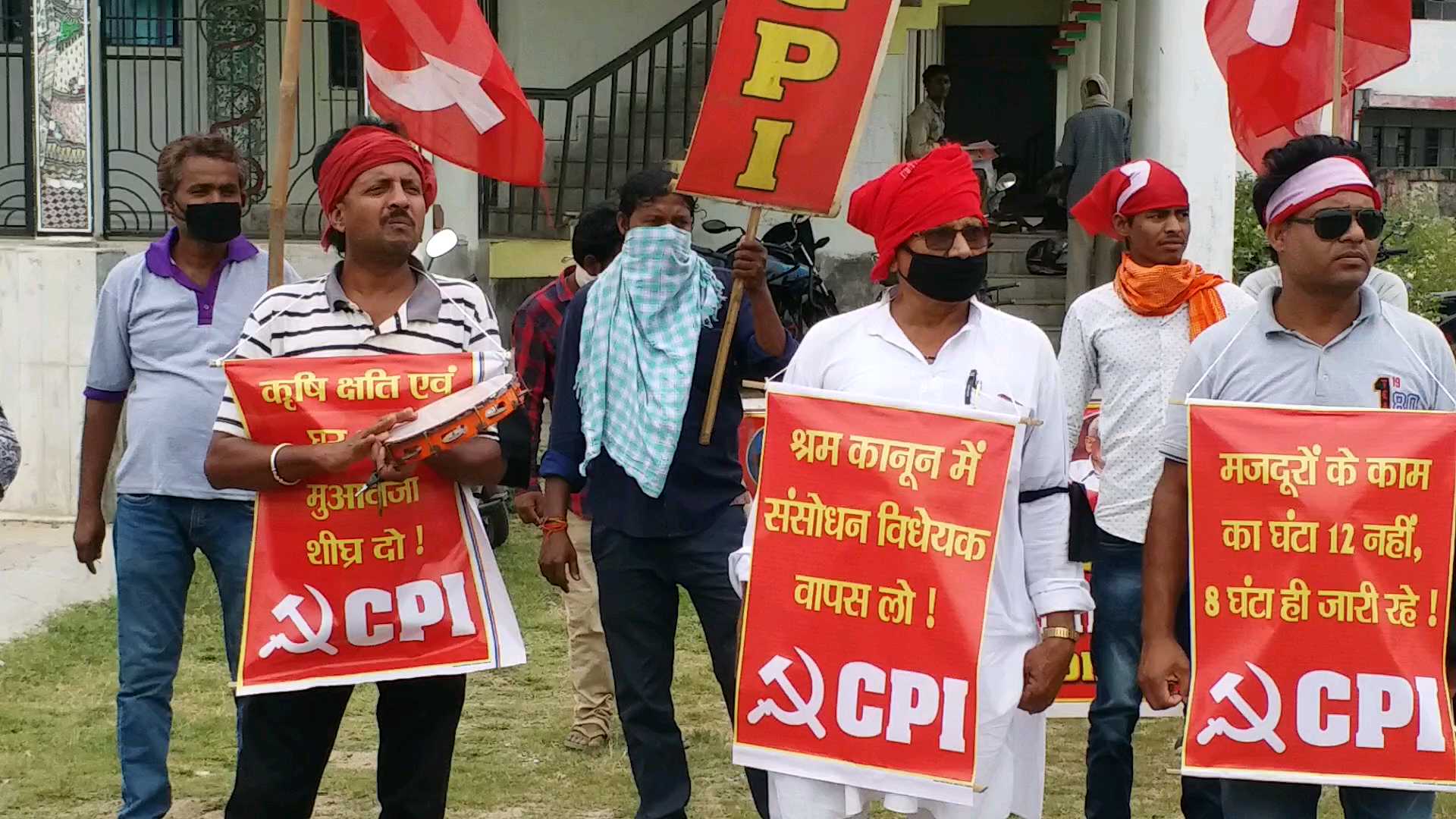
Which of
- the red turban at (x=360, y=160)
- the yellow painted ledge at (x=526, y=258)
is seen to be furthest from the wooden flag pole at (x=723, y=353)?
the yellow painted ledge at (x=526, y=258)

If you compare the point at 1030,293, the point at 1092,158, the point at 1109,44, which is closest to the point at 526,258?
the point at 1092,158

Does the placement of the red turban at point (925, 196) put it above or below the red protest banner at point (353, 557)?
above

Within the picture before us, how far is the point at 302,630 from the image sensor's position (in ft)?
14.1

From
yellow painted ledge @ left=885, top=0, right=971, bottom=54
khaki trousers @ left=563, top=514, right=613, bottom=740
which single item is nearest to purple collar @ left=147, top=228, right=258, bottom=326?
khaki trousers @ left=563, top=514, right=613, bottom=740

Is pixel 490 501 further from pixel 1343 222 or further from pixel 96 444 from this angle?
pixel 1343 222

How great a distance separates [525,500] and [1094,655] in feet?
5.91

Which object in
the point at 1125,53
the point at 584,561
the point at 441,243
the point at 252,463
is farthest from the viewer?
the point at 1125,53

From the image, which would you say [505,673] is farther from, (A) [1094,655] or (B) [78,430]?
(B) [78,430]

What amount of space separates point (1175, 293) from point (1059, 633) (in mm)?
1901

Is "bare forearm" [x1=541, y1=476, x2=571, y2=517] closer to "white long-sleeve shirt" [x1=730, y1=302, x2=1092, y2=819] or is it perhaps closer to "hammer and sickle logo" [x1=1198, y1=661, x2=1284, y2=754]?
"white long-sleeve shirt" [x1=730, y1=302, x2=1092, y2=819]

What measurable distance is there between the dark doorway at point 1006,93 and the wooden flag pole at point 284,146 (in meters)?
20.1

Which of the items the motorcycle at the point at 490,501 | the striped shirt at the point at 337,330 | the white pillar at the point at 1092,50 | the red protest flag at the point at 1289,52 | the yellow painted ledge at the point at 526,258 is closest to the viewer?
the striped shirt at the point at 337,330

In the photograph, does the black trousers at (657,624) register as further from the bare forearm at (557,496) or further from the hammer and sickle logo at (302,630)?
the hammer and sickle logo at (302,630)

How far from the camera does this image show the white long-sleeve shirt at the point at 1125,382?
5.54 meters
